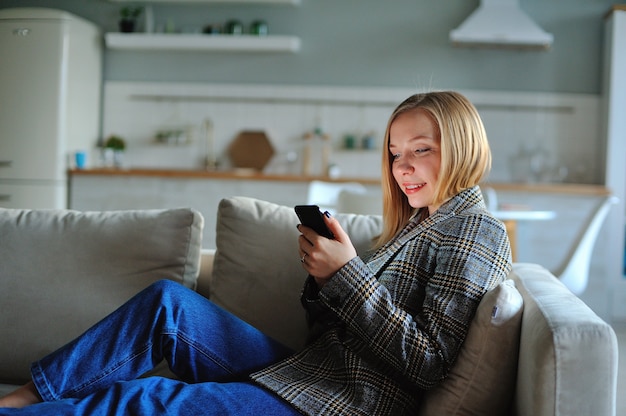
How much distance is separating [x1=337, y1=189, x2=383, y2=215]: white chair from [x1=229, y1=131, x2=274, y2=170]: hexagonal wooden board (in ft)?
6.81

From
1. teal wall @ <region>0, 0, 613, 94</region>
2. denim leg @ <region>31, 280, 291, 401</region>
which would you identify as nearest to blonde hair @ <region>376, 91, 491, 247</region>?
denim leg @ <region>31, 280, 291, 401</region>

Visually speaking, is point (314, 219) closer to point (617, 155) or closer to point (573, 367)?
point (573, 367)

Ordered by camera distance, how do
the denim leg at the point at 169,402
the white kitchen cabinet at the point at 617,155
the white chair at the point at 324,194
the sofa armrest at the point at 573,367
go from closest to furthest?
the sofa armrest at the point at 573,367 < the denim leg at the point at 169,402 < the white chair at the point at 324,194 < the white kitchen cabinet at the point at 617,155

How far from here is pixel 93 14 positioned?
561 cm

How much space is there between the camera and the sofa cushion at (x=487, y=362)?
134 centimetres

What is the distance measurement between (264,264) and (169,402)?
24.6 inches

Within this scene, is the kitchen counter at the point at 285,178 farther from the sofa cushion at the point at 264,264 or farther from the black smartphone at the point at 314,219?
the black smartphone at the point at 314,219

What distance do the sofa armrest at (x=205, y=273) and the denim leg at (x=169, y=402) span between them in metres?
0.64

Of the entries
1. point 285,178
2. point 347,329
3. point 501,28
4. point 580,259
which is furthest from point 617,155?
point 347,329

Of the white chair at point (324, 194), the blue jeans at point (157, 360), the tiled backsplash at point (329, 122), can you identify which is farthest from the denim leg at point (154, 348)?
the tiled backsplash at point (329, 122)

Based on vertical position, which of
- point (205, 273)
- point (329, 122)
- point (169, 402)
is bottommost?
point (169, 402)

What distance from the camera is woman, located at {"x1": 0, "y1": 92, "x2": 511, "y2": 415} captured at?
4.47ft

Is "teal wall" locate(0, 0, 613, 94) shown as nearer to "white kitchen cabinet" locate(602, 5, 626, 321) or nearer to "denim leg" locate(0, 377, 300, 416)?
"white kitchen cabinet" locate(602, 5, 626, 321)

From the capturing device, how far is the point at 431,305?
54.7 inches
